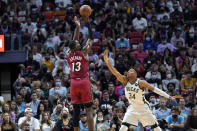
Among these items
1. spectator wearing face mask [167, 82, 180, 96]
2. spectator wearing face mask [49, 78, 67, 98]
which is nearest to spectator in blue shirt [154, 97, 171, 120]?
spectator wearing face mask [167, 82, 180, 96]

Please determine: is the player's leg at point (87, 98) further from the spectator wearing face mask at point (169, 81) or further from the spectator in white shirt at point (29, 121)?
the spectator wearing face mask at point (169, 81)

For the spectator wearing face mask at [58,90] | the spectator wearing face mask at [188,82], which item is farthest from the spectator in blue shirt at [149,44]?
the spectator wearing face mask at [58,90]

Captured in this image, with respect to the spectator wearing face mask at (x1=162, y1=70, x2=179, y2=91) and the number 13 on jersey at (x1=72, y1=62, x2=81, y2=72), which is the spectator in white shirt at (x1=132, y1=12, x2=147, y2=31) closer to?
the spectator wearing face mask at (x1=162, y1=70, x2=179, y2=91)

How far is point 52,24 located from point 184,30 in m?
5.71

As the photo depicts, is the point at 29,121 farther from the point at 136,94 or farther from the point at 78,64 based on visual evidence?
the point at 78,64

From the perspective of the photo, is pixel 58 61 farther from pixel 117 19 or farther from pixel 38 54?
pixel 117 19

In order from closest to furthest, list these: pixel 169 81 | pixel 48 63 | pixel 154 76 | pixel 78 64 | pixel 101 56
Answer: pixel 78 64 → pixel 169 81 → pixel 154 76 → pixel 101 56 → pixel 48 63

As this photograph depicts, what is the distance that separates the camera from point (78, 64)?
10.2 metres

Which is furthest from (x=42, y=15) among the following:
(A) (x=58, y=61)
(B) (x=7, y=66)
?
(A) (x=58, y=61)

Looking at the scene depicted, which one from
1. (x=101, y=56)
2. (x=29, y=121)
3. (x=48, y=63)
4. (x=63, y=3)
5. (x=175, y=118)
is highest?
(x=63, y=3)

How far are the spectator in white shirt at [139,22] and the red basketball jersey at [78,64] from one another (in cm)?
1069

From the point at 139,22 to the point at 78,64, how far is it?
36.0ft

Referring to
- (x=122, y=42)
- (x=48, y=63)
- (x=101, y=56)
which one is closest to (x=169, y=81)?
(x=101, y=56)

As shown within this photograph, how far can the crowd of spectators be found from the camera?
14.5 metres
